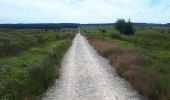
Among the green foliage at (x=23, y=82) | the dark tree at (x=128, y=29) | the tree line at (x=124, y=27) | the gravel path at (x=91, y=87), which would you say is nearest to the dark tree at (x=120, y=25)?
the tree line at (x=124, y=27)

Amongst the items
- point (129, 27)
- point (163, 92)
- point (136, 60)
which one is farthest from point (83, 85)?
point (129, 27)

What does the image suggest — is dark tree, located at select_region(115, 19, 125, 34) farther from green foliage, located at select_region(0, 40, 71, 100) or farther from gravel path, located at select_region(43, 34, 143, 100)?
green foliage, located at select_region(0, 40, 71, 100)

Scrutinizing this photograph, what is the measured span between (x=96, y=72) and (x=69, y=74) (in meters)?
2.04

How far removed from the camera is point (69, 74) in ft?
68.2

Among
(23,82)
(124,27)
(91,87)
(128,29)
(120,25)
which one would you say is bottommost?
(128,29)

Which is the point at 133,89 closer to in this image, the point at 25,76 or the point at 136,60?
the point at 25,76

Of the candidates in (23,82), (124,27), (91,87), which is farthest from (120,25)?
(23,82)

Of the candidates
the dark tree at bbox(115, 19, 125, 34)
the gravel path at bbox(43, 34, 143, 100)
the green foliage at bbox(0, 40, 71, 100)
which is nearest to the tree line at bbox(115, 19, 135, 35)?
the dark tree at bbox(115, 19, 125, 34)

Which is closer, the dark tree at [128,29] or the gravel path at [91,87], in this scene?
the gravel path at [91,87]

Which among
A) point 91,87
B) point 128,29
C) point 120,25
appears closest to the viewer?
point 91,87

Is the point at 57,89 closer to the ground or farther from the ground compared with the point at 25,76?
closer to the ground

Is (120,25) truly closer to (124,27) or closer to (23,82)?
(124,27)

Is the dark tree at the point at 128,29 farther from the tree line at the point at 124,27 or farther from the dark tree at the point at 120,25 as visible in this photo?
the dark tree at the point at 120,25

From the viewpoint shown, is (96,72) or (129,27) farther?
(129,27)
